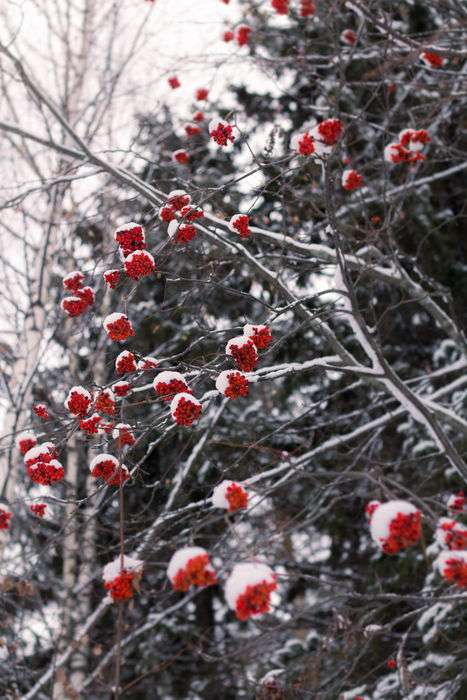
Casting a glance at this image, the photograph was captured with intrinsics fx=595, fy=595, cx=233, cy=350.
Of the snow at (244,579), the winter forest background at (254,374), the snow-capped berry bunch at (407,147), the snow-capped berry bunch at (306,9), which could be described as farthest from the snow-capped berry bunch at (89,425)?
the snow-capped berry bunch at (306,9)

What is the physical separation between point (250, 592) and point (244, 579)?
33mm

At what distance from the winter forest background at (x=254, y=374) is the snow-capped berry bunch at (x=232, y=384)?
0.01 meters

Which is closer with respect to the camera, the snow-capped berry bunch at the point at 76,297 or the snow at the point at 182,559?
the snow at the point at 182,559

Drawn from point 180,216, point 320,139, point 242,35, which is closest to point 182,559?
point 180,216

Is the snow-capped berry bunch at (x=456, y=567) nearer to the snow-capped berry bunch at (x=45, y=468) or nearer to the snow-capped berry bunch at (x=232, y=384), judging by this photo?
the snow-capped berry bunch at (x=232, y=384)

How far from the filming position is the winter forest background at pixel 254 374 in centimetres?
238

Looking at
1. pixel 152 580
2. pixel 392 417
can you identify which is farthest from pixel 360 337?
pixel 152 580

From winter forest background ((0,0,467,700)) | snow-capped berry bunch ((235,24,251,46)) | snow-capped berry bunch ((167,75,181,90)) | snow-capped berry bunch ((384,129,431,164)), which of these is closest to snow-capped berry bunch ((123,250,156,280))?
winter forest background ((0,0,467,700))

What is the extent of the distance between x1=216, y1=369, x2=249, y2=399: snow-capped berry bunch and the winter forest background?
0.01 metres

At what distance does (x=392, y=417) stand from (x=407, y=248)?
3163 mm

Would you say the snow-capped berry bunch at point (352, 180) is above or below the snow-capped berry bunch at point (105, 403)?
above

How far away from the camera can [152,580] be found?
6852 mm

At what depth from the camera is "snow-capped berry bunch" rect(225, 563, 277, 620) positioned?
1345mm

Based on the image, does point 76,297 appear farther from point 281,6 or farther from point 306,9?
point 306,9
